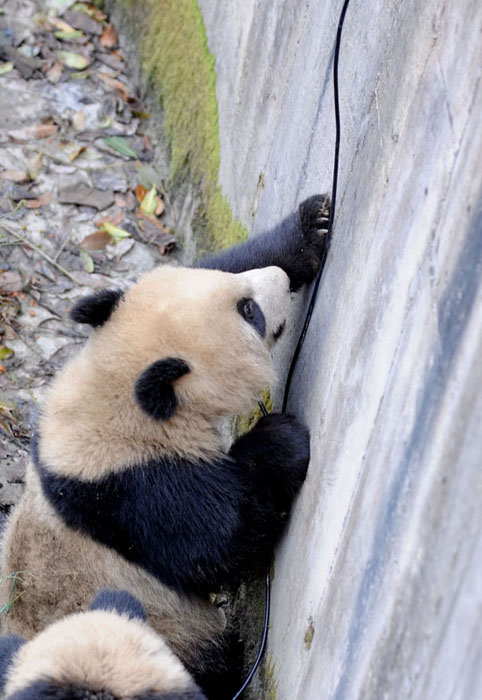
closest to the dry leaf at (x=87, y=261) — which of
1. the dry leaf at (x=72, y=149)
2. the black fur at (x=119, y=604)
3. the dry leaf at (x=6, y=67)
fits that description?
the dry leaf at (x=72, y=149)

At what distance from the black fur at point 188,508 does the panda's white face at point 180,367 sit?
0.09 metres

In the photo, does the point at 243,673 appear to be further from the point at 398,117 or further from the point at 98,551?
the point at 398,117

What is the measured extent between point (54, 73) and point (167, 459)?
5.19 m

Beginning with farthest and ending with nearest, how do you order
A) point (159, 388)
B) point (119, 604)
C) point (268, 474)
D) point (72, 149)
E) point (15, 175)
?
point (72, 149), point (15, 175), point (268, 474), point (159, 388), point (119, 604)

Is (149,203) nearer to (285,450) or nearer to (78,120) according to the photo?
(78,120)

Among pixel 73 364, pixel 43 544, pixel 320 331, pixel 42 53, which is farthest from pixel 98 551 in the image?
pixel 42 53

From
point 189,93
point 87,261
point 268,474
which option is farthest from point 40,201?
point 268,474

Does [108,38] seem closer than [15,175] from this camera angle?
No

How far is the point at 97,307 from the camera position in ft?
13.3

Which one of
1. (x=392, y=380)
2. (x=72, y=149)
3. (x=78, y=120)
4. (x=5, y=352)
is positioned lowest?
(x=5, y=352)

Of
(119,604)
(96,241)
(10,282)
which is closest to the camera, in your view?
(119,604)

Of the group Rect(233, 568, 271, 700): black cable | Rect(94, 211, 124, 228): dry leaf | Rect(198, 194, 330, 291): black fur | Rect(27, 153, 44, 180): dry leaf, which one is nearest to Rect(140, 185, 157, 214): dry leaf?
Rect(94, 211, 124, 228): dry leaf

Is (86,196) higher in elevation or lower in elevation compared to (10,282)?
higher

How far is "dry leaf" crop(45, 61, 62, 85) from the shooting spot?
7.92 m
